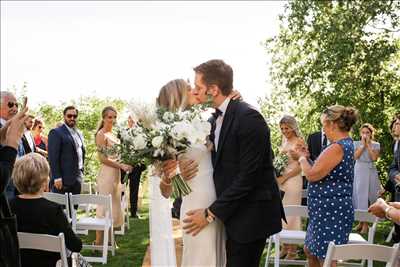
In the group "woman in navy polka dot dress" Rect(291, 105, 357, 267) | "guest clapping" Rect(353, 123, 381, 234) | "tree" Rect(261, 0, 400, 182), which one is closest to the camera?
"woman in navy polka dot dress" Rect(291, 105, 357, 267)

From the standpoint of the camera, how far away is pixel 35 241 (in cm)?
360

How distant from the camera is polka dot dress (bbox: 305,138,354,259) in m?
4.42

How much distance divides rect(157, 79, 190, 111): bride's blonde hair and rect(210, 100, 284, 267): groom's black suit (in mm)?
817

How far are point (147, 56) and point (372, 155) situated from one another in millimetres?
22340

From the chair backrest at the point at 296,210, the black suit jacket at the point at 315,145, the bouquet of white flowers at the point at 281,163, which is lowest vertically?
the chair backrest at the point at 296,210

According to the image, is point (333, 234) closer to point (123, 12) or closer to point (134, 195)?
point (134, 195)

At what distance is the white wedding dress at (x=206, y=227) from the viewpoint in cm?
359

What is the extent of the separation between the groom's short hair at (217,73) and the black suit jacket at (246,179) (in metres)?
0.13

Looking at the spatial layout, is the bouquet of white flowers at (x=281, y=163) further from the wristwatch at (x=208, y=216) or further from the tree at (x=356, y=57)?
the tree at (x=356, y=57)

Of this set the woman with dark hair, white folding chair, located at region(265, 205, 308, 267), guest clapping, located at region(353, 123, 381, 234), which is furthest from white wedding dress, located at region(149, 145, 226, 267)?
guest clapping, located at region(353, 123, 381, 234)

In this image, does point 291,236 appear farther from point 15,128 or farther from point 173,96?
point 15,128

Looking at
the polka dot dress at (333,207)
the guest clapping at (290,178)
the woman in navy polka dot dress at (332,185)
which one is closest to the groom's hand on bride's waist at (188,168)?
the woman in navy polka dot dress at (332,185)

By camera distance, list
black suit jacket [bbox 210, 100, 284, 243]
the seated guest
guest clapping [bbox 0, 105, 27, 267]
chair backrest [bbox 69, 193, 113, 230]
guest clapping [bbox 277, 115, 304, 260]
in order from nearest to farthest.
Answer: guest clapping [bbox 0, 105, 27, 267] < black suit jacket [bbox 210, 100, 284, 243] < the seated guest < chair backrest [bbox 69, 193, 113, 230] < guest clapping [bbox 277, 115, 304, 260]

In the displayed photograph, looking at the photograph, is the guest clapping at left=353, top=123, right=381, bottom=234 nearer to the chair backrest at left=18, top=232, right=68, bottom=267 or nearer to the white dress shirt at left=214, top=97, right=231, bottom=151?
the white dress shirt at left=214, top=97, right=231, bottom=151
